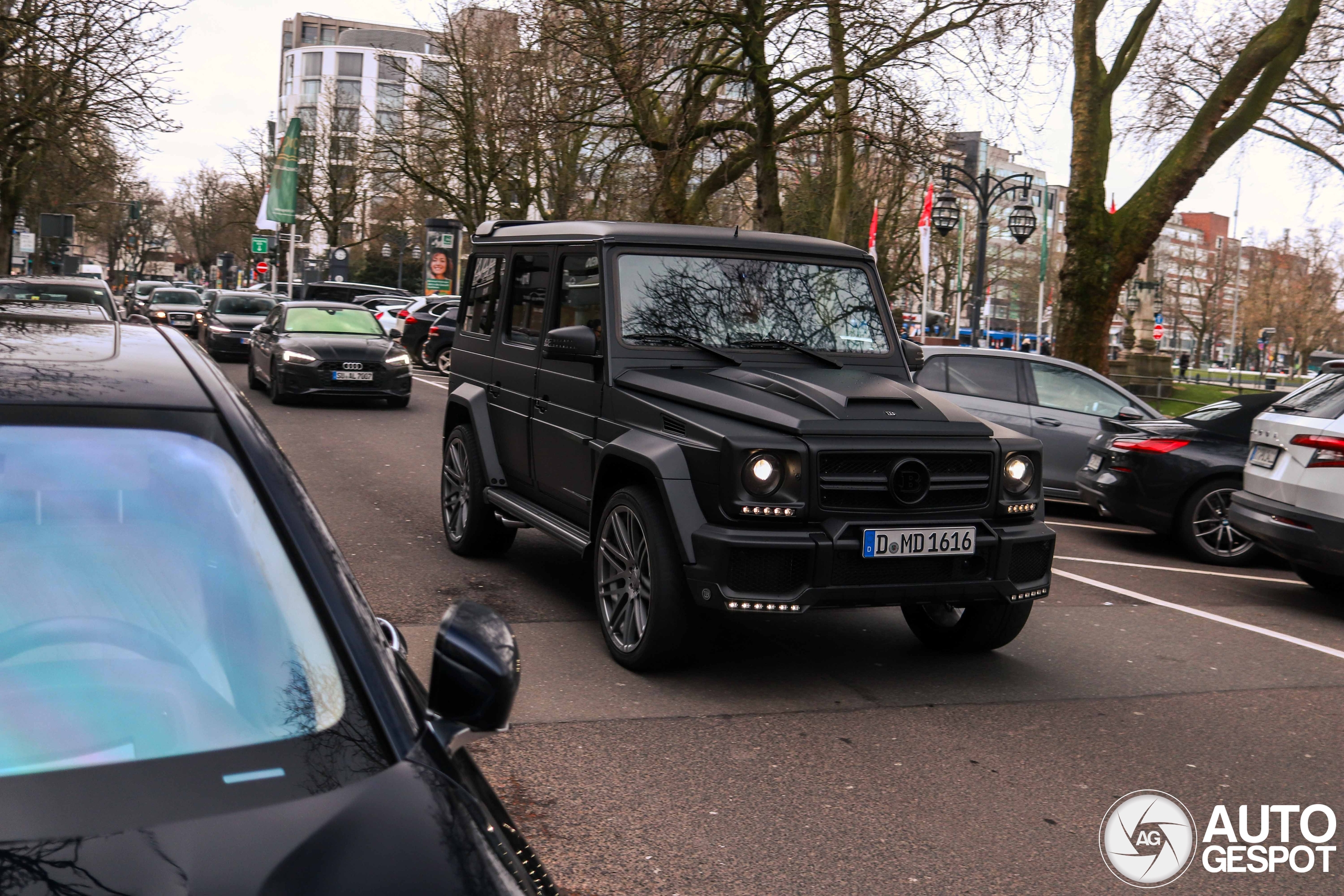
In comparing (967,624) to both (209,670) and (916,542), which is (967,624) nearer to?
(916,542)

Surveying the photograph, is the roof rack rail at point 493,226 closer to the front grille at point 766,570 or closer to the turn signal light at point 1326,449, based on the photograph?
the front grille at point 766,570

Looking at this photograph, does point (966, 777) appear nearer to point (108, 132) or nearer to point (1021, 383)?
point (1021, 383)

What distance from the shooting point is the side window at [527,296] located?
7.67m

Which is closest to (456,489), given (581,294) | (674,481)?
(581,294)

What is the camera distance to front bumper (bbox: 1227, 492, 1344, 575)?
7844 millimetres

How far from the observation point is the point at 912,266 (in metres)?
58.0

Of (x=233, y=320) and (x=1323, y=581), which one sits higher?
(x=233, y=320)

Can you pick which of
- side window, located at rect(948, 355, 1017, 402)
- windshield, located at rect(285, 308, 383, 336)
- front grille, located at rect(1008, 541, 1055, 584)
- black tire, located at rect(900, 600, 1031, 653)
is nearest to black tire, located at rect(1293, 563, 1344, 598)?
black tire, located at rect(900, 600, 1031, 653)

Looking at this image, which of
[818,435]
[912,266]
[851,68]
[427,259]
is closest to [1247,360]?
[912,266]

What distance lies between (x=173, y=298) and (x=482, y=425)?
33131mm

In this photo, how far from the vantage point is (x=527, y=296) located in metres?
7.94

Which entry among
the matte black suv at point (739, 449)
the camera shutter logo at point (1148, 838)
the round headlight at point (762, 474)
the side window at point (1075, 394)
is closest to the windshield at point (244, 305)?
the side window at point (1075, 394)

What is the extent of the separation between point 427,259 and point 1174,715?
46.4 m

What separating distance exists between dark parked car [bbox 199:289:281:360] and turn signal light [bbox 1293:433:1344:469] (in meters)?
22.4
